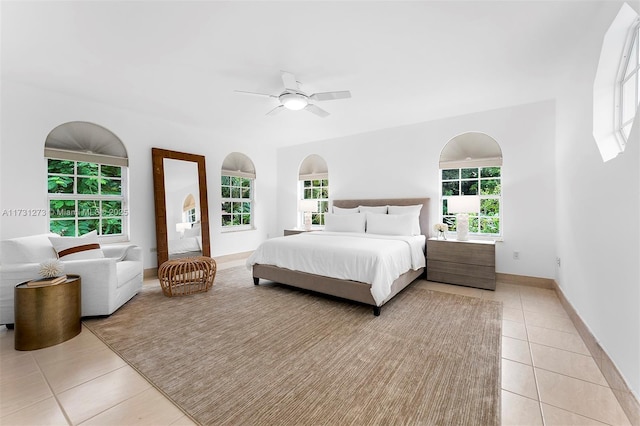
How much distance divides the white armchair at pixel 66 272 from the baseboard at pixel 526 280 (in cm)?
506

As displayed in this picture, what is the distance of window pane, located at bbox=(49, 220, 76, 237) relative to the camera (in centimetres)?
358

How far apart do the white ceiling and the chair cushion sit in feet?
6.14

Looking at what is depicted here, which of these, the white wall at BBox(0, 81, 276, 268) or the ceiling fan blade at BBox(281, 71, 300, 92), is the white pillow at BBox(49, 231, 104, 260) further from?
the ceiling fan blade at BBox(281, 71, 300, 92)

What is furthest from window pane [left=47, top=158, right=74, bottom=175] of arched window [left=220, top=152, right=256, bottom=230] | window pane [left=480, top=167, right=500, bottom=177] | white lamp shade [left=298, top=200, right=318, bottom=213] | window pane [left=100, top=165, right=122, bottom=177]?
window pane [left=480, top=167, right=500, bottom=177]

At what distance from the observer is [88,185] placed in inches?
153

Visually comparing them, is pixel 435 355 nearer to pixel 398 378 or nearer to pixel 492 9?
pixel 398 378

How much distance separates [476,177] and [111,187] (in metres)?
5.88

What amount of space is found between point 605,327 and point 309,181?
5339mm

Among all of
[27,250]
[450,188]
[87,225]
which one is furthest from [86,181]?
[450,188]

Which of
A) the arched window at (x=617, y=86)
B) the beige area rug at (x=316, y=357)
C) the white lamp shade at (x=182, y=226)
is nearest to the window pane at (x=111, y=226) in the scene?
the white lamp shade at (x=182, y=226)

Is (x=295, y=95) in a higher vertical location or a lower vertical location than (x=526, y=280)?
higher

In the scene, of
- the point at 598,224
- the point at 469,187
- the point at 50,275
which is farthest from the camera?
the point at 469,187

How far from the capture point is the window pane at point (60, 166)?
3535mm

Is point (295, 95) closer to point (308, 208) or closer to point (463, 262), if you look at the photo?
point (308, 208)
